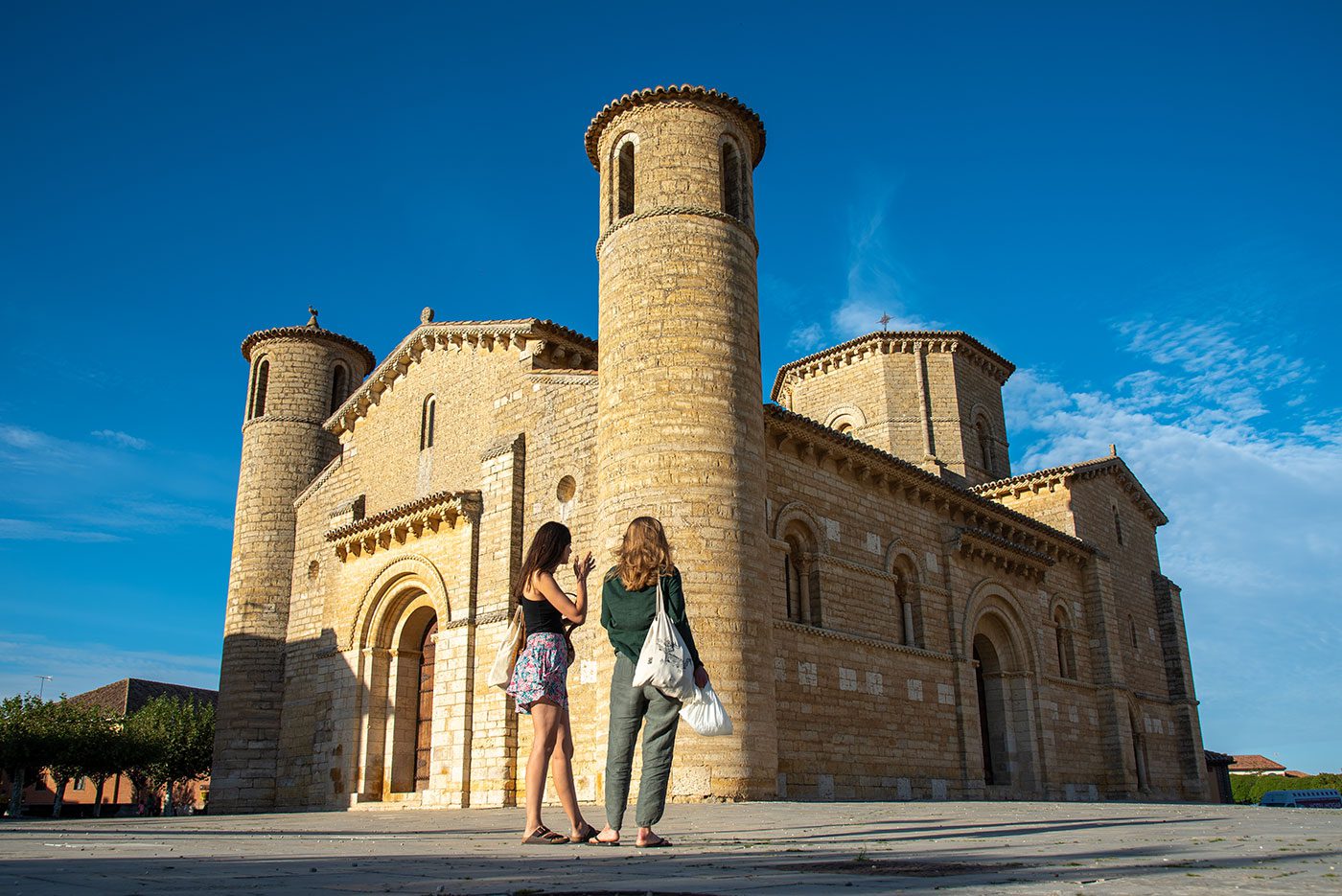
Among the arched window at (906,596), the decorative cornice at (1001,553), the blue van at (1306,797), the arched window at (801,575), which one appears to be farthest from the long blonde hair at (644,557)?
the blue van at (1306,797)

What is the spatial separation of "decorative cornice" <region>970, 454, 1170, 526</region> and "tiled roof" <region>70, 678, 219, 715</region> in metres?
40.5

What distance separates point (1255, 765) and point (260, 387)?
68869 mm

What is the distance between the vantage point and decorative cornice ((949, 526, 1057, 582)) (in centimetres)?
2231

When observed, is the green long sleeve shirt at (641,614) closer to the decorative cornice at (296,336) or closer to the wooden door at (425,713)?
the wooden door at (425,713)

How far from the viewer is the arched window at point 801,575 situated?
18.2m

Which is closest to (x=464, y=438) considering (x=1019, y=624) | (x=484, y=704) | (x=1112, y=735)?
(x=484, y=704)

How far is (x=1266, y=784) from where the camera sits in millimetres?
49469

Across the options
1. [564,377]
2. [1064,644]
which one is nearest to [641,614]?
[564,377]

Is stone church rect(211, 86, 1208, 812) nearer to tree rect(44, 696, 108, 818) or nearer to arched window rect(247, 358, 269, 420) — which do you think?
arched window rect(247, 358, 269, 420)

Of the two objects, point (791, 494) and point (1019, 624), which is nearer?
point (791, 494)

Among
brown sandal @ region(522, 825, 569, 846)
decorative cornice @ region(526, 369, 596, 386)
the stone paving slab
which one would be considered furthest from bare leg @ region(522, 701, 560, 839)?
decorative cornice @ region(526, 369, 596, 386)

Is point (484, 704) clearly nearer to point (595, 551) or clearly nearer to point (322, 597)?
point (595, 551)

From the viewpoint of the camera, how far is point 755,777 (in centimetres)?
1418

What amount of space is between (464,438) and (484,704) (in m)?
5.17
